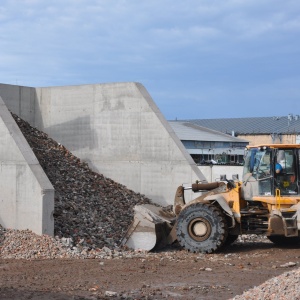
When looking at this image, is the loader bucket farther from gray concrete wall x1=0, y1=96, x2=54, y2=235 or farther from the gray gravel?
gray concrete wall x1=0, y1=96, x2=54, y2=235

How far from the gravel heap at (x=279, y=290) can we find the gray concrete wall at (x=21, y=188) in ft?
21.1

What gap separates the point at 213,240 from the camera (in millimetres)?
12883

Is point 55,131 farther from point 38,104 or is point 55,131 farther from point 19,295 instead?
point 19,295

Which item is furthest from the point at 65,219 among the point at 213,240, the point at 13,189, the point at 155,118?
the point at 155,118

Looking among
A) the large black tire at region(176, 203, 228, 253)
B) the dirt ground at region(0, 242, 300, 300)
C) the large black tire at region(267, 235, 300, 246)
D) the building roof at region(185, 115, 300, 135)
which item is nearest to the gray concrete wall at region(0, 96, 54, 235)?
the dirt ground at region(0, 242, 300, 300)

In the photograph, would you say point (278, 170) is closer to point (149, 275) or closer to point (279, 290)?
point (149, 275)

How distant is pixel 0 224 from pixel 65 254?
233cm

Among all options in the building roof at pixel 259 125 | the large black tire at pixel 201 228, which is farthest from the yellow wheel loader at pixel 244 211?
the building roof at pixel 259 125

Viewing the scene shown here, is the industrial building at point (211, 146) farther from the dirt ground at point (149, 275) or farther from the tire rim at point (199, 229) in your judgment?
the dirt ground at point (149, 275)

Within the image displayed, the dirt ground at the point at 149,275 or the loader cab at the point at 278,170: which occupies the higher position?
the loader cab at the point at 278,170

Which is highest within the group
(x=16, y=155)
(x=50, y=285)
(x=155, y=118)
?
(x=155, y=118)

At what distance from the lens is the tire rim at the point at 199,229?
42.6ft

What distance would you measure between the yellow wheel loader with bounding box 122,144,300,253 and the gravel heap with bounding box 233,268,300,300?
5.01 m

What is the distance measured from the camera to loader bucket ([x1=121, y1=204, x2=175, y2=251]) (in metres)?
13.3
